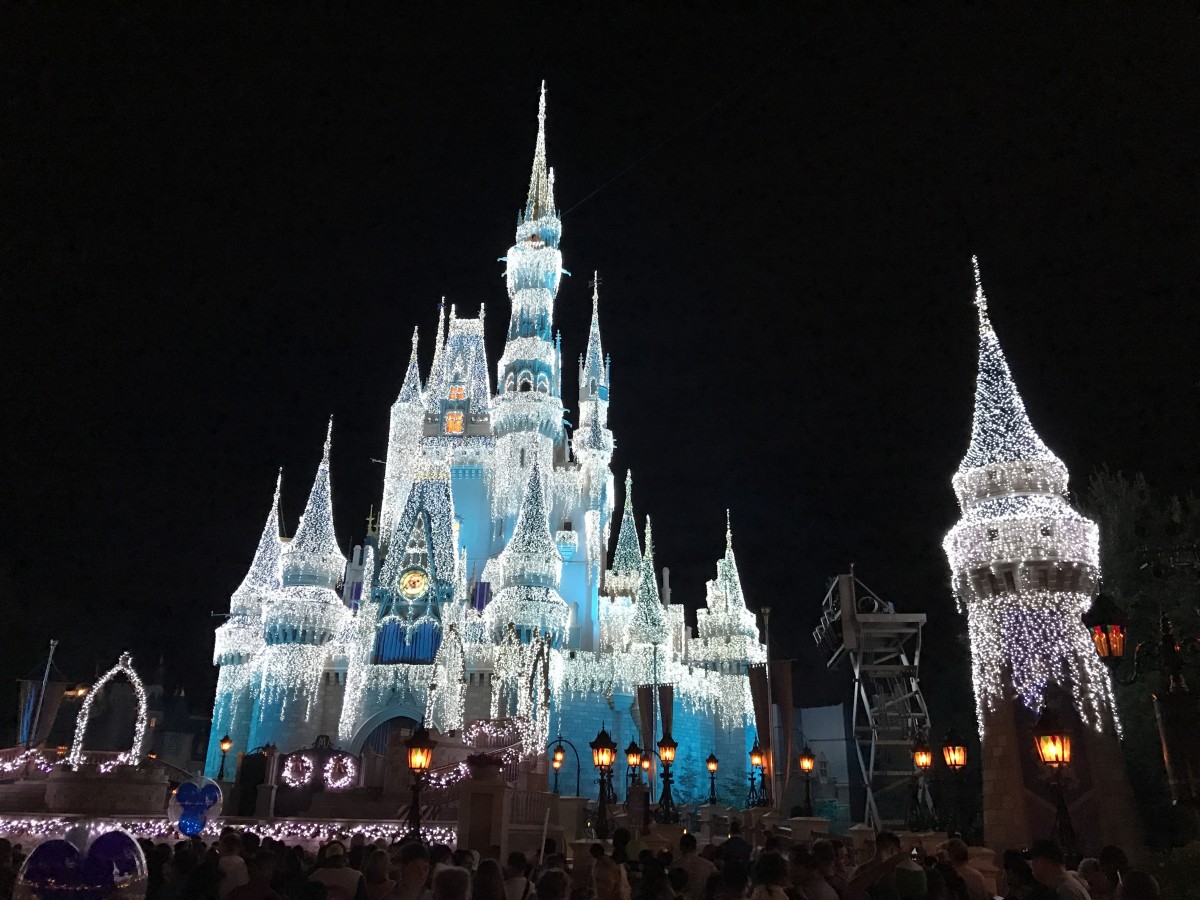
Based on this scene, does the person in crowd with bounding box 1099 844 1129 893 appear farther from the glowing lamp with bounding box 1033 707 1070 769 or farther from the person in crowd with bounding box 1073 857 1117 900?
the glowing lamp with bounding box 1033 707 1070 769

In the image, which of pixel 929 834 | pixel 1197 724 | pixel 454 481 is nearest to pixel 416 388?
pixel 454 481

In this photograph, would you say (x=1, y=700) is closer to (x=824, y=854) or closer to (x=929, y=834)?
(x=929, y=834)

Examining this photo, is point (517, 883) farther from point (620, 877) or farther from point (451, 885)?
point (451, 885)

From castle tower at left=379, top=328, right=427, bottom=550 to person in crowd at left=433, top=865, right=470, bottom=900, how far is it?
4249 cm

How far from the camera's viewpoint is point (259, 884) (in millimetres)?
5520

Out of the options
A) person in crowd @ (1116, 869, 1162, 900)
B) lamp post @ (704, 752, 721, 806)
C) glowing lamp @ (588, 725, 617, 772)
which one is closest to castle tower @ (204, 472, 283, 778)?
lamp post @ (704, 752, 721, 806)

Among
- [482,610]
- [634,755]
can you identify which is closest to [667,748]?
[634,755]

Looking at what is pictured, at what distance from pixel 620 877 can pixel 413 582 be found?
111ft

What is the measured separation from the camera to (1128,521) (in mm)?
26266

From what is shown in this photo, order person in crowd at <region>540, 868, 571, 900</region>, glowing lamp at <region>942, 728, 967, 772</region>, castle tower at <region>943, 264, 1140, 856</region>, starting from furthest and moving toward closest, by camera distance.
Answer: castle tower at <region>943, 264, 1140, 856</region> → glowing lamp at <region>942, 728, 967, 772</region> → person in crowd at <region>540, 868, 571, 900</region>

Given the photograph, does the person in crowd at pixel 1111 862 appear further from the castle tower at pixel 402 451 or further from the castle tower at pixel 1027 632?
the castle tower at pixel 402 451

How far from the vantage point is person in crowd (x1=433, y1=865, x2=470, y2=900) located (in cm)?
436

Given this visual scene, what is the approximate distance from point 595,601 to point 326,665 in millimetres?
12866

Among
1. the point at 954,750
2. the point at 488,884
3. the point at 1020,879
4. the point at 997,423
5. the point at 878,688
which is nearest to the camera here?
the point at 488,884
